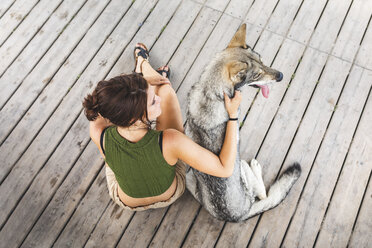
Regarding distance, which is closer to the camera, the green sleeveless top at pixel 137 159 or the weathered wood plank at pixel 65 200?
the green sleeveless top at pixel 137 159

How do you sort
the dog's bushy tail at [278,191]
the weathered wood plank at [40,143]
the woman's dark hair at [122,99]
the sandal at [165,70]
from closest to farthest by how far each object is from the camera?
the woman's dark hair at [122,99], the dog's bushy tail at [278,191], the weathered wood plank at [40,143], the sandal at [165,70]

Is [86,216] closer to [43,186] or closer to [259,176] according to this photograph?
[43,186]

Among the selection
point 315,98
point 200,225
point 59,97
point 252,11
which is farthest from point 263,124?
point 59,97

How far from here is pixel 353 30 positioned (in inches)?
149

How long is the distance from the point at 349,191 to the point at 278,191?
95 centimetres

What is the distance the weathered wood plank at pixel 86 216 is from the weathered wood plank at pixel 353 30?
3.65 meters

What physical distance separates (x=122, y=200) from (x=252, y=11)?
10.6 ft

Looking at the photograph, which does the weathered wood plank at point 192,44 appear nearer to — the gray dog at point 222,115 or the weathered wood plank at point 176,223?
the gray dog at point 222,115

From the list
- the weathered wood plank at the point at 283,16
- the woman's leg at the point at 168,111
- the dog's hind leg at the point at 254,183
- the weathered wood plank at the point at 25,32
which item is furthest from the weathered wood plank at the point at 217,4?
the dog's hind leg at the point at 254,183

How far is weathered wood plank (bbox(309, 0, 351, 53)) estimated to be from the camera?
3.71 m

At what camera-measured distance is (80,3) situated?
3982 mm

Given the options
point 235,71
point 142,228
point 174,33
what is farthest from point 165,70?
point 142,228

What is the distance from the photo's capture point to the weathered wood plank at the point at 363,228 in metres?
2.93

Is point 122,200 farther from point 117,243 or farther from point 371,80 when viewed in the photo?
point 371,80
